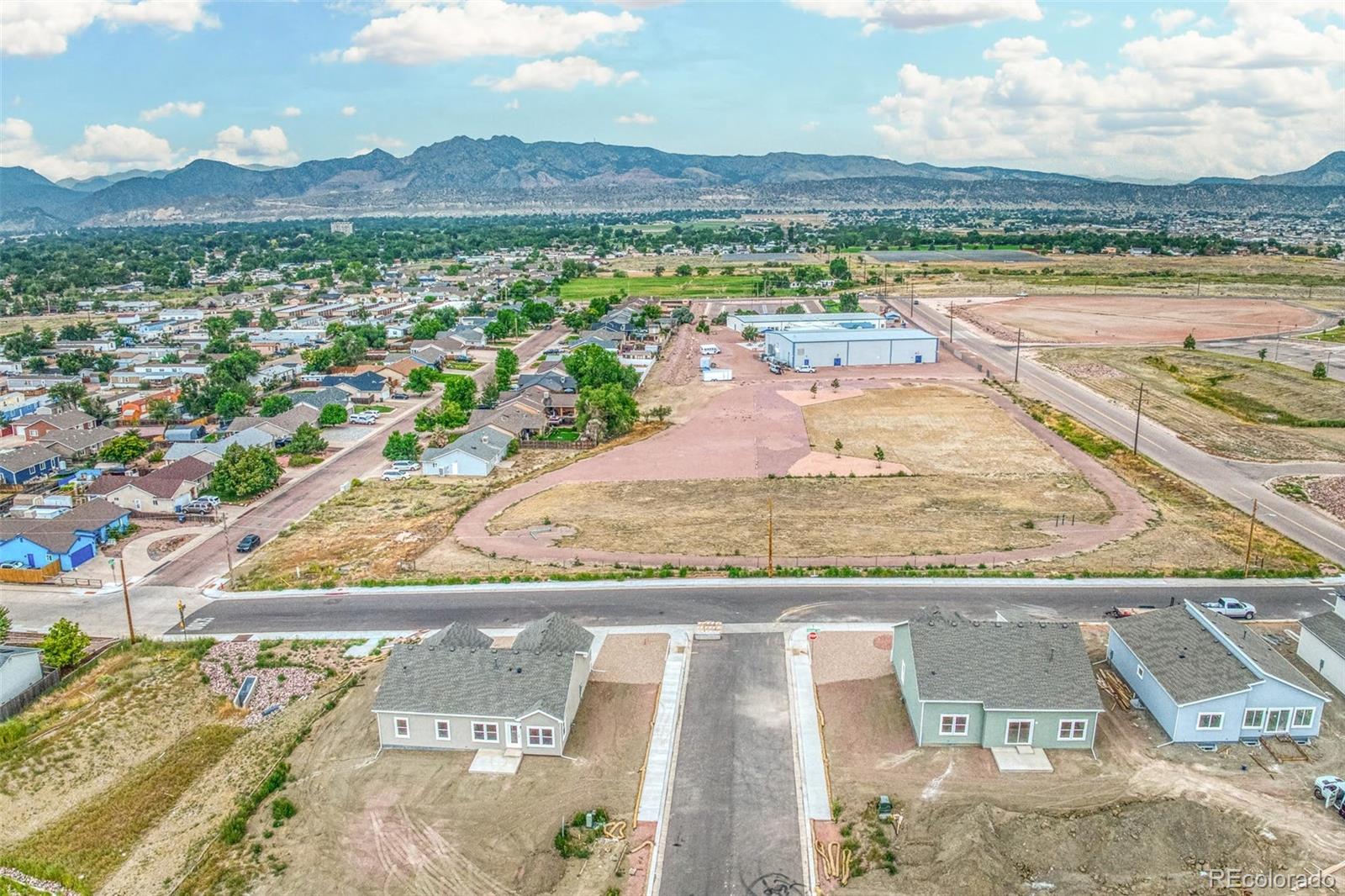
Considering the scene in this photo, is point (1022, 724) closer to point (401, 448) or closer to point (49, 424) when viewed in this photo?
point (401, 448)

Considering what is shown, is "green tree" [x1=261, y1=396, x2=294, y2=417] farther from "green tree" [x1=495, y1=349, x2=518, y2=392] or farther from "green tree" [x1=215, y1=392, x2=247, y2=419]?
"green tree" [x1=495, y1=349, x2=518, y2=392]

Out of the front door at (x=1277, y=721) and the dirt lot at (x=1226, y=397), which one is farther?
the dirt lot at (x=1226, y=397)

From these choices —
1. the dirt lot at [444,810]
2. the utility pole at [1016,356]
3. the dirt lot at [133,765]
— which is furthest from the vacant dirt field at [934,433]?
the dirt lot at [133,765]

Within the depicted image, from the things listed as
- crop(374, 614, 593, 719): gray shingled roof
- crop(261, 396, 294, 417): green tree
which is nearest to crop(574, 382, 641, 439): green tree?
crop(261, 396, 294, 417): green tree

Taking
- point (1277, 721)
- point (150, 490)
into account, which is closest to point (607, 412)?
point (150, 490)

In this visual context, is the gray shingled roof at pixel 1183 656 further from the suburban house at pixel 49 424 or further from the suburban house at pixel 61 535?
the suburban house at pixel 49 424

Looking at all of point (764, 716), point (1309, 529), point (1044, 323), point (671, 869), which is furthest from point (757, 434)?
point (1044, 323)

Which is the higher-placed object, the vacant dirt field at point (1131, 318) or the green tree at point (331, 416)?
the vacant dirt field at point (1131, 318)
